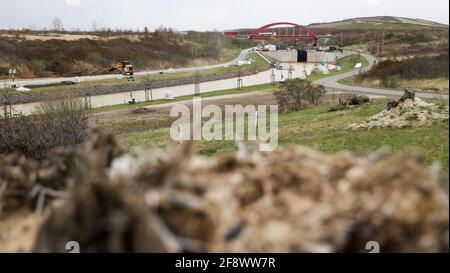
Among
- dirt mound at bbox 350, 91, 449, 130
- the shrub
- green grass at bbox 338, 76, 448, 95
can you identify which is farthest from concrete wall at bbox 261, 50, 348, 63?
dirt mound at bbox 350, 91, 449, 130

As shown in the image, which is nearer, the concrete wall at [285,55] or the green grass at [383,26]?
the concrete wall at [285,55]

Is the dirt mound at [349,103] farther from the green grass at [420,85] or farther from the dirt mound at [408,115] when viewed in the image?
the dirt mound at [408,115]

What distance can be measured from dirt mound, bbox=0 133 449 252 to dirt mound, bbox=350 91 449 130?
1457 cm

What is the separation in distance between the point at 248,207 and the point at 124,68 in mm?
86238

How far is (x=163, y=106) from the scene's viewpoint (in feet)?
169

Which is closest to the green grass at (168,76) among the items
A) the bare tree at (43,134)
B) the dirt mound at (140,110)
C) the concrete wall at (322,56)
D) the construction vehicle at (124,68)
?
the construction vehicle at (124,68)

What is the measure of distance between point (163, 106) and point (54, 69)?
146ft

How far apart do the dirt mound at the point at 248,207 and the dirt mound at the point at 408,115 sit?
1457 cm

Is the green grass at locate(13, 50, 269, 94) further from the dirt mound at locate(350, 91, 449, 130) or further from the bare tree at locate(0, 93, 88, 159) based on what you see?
the dirt mound at locate(350, 91, 449, 130)

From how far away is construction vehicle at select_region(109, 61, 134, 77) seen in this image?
84688mm

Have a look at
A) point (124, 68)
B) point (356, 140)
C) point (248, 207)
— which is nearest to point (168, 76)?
point (124, 68)

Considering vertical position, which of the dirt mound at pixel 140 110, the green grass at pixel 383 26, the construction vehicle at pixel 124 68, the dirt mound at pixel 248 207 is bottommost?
the dirt mound at pixel 140 110

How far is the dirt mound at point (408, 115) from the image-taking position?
18094 millimetres
